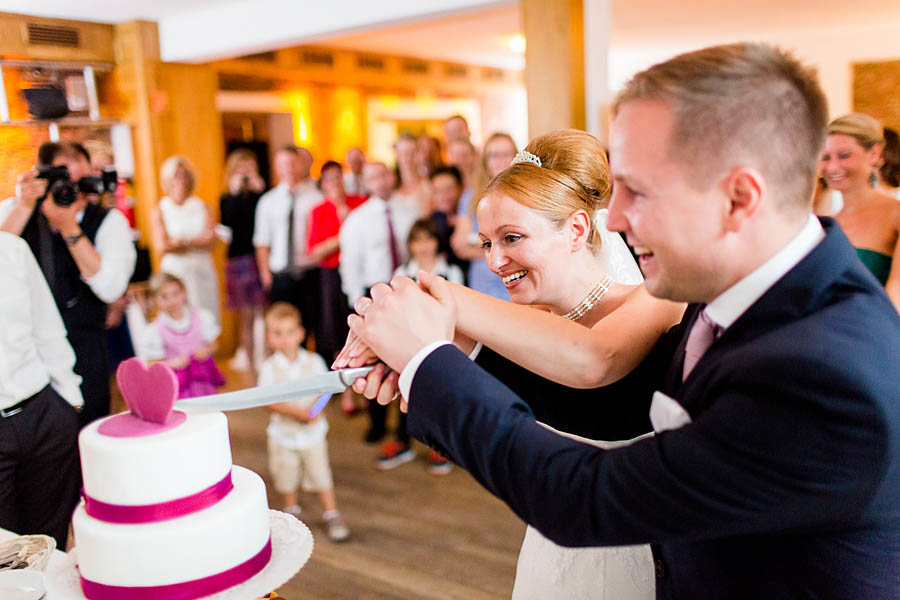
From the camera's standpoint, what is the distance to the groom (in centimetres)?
66

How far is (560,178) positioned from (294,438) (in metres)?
2.12

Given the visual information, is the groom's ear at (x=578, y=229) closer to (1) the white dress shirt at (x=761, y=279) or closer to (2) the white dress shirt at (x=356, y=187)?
(1) the white dress shirt at (x=761, y=279)

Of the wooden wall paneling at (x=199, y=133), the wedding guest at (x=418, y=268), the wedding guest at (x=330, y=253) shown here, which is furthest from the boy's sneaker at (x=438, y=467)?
the wooden wall paneling at (x=199, y=133)

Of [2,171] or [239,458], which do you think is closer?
[2,171]

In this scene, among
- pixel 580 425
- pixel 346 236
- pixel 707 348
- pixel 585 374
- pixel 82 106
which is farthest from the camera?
pixel 346 236

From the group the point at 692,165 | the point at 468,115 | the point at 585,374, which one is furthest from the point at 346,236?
the point at 468,115

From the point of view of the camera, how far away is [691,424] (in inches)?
27.2

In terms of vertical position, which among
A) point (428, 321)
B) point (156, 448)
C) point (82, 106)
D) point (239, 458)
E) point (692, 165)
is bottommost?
point (239, 458)

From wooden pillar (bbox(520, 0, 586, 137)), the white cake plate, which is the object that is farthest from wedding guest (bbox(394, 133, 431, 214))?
the white cake plate

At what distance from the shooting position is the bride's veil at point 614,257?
1.57 metres

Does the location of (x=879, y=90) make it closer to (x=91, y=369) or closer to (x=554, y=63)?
(x=554, y=63)

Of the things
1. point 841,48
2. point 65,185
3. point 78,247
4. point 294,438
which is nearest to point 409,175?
point 294,438

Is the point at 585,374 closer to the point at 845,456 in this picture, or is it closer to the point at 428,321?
the point at 428,321

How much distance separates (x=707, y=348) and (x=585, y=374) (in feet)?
0.79
